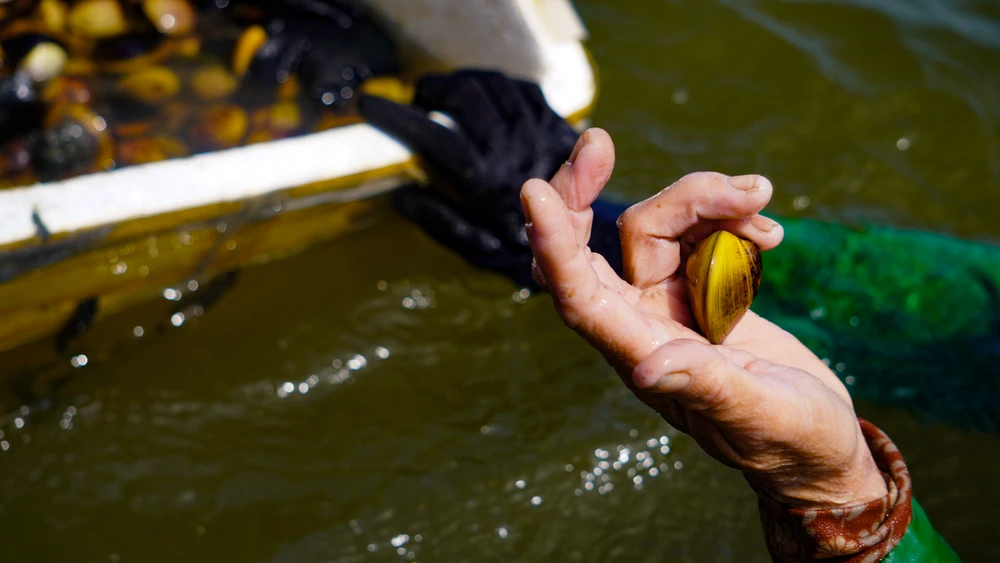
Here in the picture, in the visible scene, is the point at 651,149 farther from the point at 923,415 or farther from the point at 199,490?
the point at 199,490

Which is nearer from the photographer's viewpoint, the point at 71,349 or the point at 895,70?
the point at 71,349

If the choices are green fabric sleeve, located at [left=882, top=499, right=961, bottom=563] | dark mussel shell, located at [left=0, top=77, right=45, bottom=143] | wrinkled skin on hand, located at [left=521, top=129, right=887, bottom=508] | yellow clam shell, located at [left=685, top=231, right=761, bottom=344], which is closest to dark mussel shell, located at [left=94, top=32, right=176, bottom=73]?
dark mussel shell, located at [left=0, top=77, right=45, bottom=143]

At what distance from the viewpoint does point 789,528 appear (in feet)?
6.64

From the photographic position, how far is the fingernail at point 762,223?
6.32 feet

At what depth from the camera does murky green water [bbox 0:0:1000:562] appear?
9.47 ft

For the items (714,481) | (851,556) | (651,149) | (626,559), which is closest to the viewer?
(851,556)

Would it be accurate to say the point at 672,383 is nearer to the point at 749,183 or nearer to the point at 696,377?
the point at 696,377

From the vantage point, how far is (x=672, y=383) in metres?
1.45

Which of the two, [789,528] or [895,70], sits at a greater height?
[789,528]

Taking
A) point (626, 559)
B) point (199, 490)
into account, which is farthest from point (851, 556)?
point (199, 490)

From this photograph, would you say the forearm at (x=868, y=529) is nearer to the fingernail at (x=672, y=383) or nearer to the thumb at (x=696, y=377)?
the thumb at (x=696, y=377)

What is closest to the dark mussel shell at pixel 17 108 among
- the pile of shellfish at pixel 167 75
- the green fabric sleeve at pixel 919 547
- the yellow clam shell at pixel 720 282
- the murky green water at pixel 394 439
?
the pile of shellfish at pixel 167 75

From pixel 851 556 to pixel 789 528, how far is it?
0.15 meters

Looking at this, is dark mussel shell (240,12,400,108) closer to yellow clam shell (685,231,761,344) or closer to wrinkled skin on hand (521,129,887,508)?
wrinkled skin on hand (521,129,887,508)
